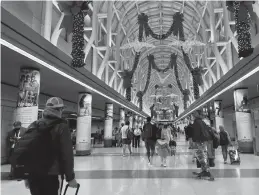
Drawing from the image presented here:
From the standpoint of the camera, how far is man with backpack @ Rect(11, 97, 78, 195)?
2.11 m

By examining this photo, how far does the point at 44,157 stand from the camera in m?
2.18

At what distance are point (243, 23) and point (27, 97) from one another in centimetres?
793

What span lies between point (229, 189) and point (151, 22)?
30059 mm

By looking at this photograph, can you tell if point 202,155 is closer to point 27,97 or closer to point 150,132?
point 150,132

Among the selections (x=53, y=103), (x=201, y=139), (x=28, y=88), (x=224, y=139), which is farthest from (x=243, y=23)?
(x=28, y=88)

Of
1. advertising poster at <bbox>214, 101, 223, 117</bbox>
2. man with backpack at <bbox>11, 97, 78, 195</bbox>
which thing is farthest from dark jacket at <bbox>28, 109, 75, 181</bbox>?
advertising poster at <bbox>214, 101, 223, 117</bbox>

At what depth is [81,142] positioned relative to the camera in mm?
14461

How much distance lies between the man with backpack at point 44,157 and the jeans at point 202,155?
5.24 m

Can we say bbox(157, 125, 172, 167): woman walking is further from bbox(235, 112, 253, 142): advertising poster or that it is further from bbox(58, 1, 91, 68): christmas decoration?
bbox(235, 112, 253, 142): advertising poster

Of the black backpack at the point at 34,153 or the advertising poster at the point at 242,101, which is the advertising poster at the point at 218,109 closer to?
the advertising poster at the point at 242,101

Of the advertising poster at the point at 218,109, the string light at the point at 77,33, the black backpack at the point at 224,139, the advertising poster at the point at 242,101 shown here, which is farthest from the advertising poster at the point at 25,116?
the advertising poster at the point at 218,109

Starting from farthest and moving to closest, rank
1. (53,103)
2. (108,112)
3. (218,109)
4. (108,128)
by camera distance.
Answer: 1. (108,112)
2. (108,128)
3. (218,109)
4. (53,103)

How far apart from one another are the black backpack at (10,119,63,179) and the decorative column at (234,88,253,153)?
14.9 meters

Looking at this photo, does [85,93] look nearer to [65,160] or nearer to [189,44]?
[189,44]
